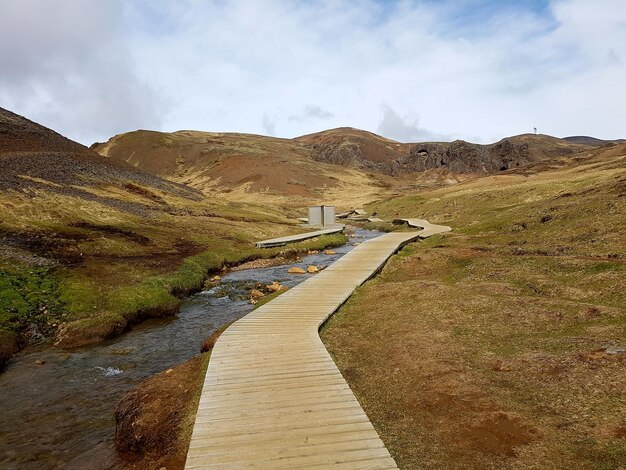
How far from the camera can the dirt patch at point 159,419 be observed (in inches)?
402

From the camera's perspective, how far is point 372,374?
1296cm

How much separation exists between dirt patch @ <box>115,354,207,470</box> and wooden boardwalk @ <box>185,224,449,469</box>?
90 centimetres

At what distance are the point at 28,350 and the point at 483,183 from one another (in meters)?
81.5

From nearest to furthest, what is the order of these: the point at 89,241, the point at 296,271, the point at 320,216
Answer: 1. the point at 89,241
2. the point at 296,271
3. the point at 320,216

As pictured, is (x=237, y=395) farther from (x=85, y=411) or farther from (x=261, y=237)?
(x=261, y=237)

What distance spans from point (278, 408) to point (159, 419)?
392 centimetres

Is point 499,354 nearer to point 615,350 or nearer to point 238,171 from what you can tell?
point 615,350

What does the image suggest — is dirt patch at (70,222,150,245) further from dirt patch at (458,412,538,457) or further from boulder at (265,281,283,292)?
dirt patch at (458,412,538,457)

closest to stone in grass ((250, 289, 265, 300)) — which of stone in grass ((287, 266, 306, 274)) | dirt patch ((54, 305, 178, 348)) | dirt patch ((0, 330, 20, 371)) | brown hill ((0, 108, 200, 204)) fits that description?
dirt patch ((54, 305, 178, 348))

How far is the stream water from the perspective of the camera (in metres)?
11.9

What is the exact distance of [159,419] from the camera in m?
11.7

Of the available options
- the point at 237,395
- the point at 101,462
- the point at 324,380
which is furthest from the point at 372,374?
the point at 101,462

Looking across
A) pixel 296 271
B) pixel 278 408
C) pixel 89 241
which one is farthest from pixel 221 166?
pixel 278 408

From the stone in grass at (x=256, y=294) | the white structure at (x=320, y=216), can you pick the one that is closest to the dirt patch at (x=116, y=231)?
the stone in grass at (x=256, y=294)
